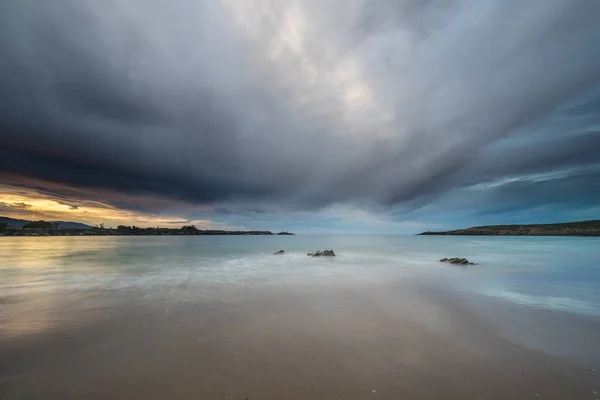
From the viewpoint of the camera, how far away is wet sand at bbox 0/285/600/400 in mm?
5188

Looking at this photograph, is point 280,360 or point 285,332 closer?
point 280,360

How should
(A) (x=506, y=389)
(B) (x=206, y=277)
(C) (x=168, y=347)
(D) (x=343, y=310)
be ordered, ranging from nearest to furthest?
1. (A) (x=506, y=389)
2. (C) (x=168, y=347)
3. (D) (x=343, y=310)
4. (B) (x=206, y=277)

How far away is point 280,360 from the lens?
6414 mm

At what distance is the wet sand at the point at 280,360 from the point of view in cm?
519

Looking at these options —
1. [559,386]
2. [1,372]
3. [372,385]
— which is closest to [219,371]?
[372,385]

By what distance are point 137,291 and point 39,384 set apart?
31.7 ft

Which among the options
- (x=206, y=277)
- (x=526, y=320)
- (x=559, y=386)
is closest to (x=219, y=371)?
(x=559, y=386)

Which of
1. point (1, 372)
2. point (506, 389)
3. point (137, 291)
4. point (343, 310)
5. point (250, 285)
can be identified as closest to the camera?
point (506, 389)

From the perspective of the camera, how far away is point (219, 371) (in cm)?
589

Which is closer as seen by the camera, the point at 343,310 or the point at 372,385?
the point at 372,385

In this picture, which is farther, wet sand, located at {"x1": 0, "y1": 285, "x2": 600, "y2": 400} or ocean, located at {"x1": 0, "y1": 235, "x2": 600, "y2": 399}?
ocean, located at {"x1": 0, "y1": 235, "x2": 600, "y2": 399}

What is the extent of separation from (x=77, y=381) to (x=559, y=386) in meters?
10.4

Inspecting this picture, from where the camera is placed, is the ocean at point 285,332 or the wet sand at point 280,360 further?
the ocean at point 285,332

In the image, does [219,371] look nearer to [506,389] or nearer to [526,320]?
[506,389]
